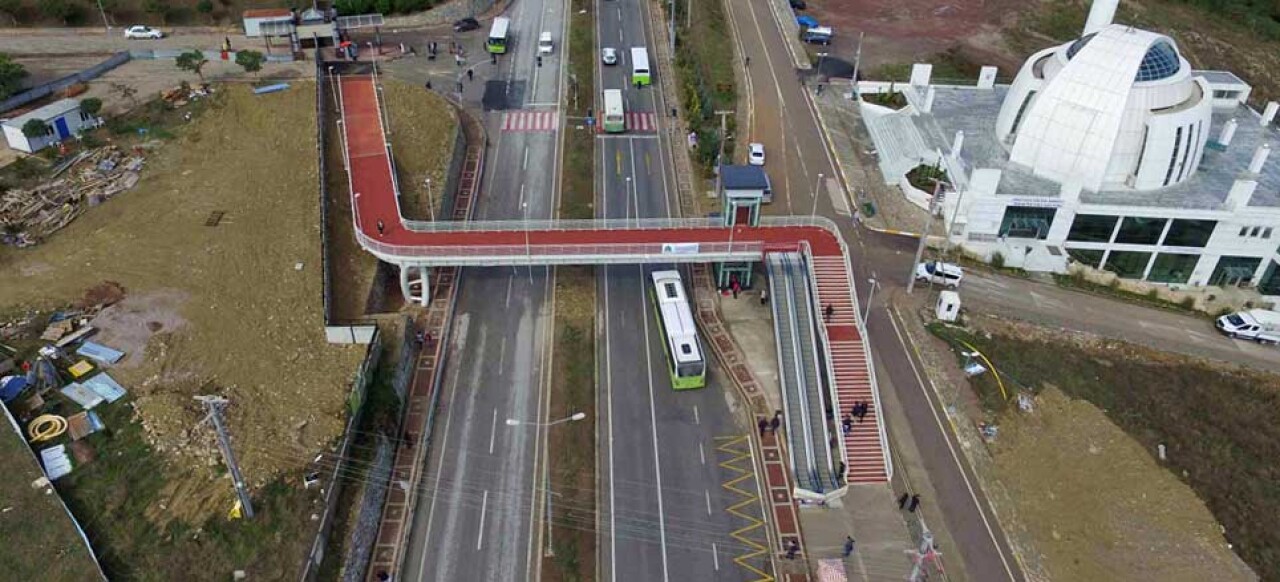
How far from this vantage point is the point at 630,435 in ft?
187

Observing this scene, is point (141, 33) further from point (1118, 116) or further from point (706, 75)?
point (1118, 116)

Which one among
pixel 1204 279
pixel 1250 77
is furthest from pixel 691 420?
pixel 1250 77

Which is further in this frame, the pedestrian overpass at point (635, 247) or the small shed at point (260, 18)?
the small shed at point (260, 18)

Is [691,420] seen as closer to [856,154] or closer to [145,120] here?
[856,154]

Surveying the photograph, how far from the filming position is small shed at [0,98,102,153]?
259 ft

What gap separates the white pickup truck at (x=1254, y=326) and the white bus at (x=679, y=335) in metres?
43.8

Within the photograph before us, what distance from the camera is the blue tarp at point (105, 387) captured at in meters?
53.5

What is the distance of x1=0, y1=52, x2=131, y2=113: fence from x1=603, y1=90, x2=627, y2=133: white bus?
5867cm

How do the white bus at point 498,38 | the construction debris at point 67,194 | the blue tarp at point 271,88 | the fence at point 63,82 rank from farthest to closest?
1. the white bus at point 498,38
2. the blue tarp at point 271,88
3. the fence at point 63,82
4. the construction debris at point 67,194

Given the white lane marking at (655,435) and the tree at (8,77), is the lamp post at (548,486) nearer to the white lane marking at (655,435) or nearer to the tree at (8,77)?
the white lane marking at (655,435)

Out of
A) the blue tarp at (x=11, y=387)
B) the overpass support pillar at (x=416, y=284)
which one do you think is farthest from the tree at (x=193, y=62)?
the blue tarp at (x=11, y=387)

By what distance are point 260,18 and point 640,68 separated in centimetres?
4721

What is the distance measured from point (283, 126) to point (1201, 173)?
91242 mm

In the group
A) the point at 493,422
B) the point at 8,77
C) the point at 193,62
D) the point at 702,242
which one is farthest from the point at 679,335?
the point at 8,77
